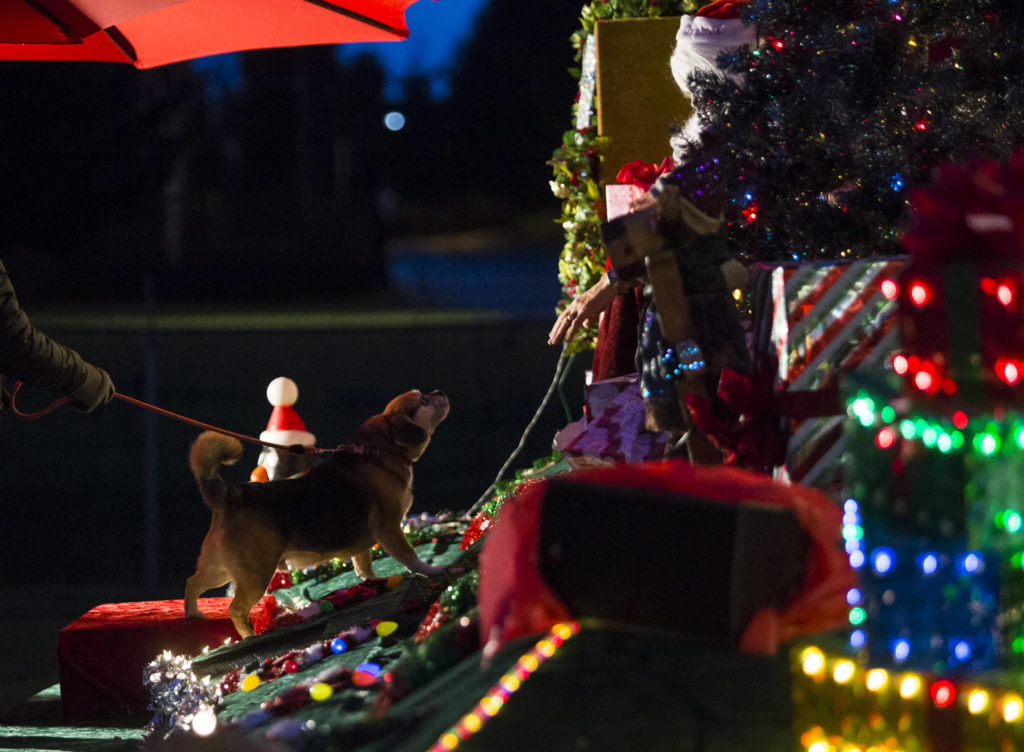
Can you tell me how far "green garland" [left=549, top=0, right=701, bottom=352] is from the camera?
5555 millimetres

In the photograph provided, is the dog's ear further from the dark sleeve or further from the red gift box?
the dark sleeve

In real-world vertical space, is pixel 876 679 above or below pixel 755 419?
below

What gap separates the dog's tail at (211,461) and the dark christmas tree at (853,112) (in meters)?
2.21

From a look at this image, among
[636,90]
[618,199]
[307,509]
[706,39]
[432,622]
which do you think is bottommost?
[432,622]

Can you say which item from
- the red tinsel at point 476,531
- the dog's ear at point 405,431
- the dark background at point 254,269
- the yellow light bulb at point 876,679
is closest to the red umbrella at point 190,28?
the dog's ear at point 405,431

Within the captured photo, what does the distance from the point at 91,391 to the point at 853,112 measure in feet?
10.3

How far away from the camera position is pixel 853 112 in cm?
411

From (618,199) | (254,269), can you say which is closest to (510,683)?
(618,199)

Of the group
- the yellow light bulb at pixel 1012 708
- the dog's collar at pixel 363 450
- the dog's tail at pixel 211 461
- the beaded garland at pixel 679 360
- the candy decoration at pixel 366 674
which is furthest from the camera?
the dog's collar at pixel 363 450

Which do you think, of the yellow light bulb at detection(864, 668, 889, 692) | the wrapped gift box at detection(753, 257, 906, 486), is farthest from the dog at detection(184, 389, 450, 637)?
the yellow light bulb at detection(864, 668, 889, 692)

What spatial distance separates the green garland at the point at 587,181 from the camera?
555cm

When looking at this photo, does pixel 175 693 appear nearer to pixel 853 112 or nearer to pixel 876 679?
pixel 876 679

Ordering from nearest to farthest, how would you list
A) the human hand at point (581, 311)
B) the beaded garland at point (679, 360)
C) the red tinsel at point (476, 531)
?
1. the beaded garland at point (679, 360)
2. the human hand at point (581, 311)
3. the red tinsel at point (476, 531)

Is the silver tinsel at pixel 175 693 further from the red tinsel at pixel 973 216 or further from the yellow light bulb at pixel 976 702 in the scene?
the red tinsel at pixel 973 216
